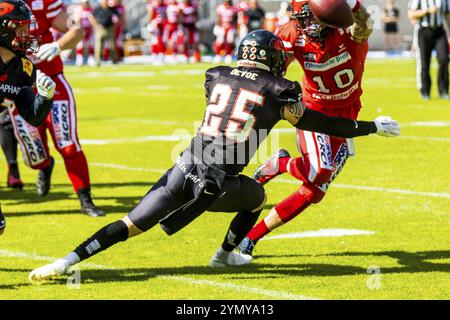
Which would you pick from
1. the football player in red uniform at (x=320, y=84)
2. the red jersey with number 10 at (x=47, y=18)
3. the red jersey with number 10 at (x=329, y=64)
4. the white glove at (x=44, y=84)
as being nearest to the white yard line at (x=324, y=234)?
the football player in red uniform at (x=320, y=84)

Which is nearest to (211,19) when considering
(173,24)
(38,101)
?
(173,24)

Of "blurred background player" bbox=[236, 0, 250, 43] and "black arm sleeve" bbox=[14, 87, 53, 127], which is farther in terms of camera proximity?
"blurred background player" bbox=[236, 0, 250, 43]

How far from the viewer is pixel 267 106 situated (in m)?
5.95

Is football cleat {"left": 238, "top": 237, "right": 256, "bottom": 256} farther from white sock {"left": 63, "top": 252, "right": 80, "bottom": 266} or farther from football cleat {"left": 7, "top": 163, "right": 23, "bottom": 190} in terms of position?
football cleat {"left": 7, "top": 163, "right": 23, "bottom": 190}

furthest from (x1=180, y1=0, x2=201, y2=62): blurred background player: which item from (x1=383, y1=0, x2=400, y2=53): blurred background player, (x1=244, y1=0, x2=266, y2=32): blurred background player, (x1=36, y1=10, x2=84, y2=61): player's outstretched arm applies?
(x1=36, y1=10, x2=84, y2=61): player's outstretched arm

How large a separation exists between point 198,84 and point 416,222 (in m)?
15.1

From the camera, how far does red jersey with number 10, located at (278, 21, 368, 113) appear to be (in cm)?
695

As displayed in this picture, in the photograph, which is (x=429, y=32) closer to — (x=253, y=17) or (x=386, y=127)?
(x=386, y=127)

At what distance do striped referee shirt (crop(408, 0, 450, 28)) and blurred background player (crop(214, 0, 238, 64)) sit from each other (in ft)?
54.0

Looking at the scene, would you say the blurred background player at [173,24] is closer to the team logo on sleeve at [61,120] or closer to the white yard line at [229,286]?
the team logo on sleeve at [61,120]

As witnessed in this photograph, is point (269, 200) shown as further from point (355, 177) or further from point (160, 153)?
point (160, 153)

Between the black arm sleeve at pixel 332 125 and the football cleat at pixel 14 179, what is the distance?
4.69 meters

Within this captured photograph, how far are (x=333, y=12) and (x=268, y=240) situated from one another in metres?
1.90
